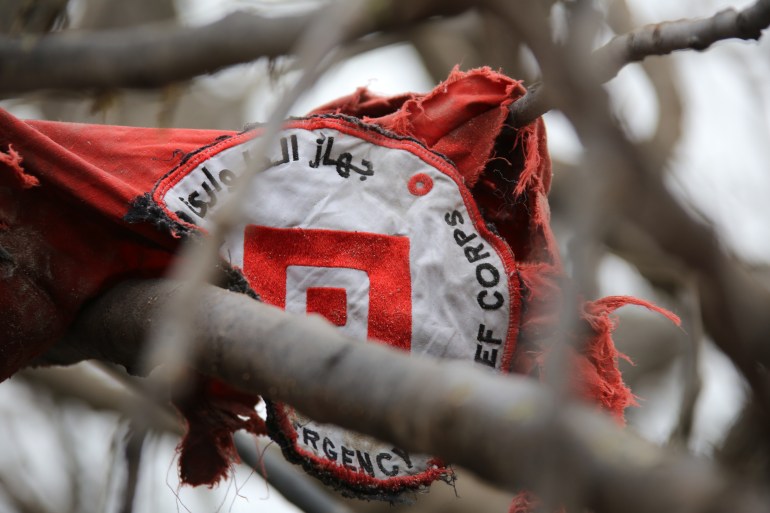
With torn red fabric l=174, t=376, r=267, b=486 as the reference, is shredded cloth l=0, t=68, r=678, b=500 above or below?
above

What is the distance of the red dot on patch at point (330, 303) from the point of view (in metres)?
0.76

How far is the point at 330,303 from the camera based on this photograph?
761mm

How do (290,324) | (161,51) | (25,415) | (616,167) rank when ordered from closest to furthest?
1. (616,167)
2. (290,324)
3. (161,51)
4. (25,415)

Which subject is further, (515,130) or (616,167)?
(515,130)

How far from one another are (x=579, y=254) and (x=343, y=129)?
0.53 meters

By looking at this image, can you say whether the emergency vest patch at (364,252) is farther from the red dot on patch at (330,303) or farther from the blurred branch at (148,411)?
the blurred branch at (148,411)

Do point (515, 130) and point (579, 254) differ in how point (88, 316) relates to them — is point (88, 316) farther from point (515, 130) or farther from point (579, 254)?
point (579, 254)

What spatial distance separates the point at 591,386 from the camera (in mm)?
732

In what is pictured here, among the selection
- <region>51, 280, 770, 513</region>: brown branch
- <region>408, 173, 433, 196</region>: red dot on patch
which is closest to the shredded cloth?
<region>408, 173, 433, 196</region>: red dot on patch

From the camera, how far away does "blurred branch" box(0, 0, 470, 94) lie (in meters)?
0.71

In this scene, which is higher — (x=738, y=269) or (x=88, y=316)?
(x=738, y=269)

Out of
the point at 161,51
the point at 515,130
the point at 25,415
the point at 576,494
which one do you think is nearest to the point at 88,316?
the point at 161,51

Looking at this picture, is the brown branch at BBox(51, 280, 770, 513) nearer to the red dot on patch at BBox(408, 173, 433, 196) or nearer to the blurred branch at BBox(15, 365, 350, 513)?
the blurred branch at BBox(15, 365, 350, 513)

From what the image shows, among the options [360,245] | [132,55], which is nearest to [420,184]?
[360,245]
